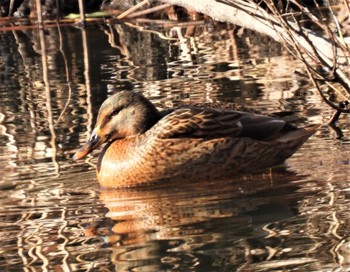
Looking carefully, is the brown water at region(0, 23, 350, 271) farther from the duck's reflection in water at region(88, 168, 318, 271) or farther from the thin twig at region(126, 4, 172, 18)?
the thin twig at region(126, 4, 172, 18)

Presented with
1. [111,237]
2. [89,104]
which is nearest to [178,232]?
[111,237]

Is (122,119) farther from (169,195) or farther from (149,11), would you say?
(149,11)

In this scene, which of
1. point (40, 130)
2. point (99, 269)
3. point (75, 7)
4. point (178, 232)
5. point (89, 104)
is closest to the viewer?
point (99, 269)

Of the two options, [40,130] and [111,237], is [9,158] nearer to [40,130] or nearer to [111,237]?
[40,130]

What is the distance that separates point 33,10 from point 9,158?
1110 cm

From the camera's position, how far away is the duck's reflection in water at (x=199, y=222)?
5.80 m

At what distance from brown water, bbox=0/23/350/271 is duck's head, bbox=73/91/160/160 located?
28 centimetres

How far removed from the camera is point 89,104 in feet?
35.4

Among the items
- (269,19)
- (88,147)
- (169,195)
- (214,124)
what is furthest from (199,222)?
(88,147)

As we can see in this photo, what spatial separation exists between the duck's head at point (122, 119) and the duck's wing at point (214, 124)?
0.17 m

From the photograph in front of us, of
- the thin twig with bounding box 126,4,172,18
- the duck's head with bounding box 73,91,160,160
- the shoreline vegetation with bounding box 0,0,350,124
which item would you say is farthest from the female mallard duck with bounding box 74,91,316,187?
the thin twig with bounding box 126,4,172,18

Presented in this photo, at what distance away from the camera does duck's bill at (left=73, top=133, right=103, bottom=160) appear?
8.27m

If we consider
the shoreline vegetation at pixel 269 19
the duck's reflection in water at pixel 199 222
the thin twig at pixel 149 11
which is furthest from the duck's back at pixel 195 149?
the thin twig at pixel 149 11

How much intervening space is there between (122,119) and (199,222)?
194 cm
